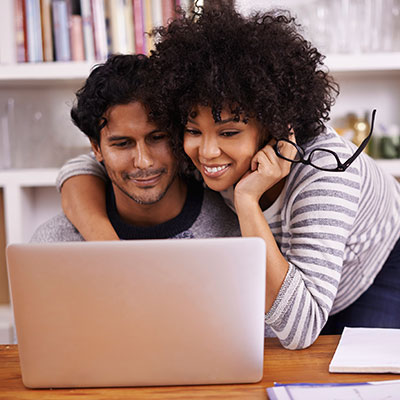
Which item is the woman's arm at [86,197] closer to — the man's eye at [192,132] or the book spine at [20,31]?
the man's eye at [192,132]

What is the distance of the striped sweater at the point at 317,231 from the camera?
1058mm

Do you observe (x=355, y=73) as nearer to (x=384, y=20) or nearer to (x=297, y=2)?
(x=384, y=20)

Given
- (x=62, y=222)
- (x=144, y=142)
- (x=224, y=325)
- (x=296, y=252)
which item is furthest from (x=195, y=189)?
(x=224, y=325)

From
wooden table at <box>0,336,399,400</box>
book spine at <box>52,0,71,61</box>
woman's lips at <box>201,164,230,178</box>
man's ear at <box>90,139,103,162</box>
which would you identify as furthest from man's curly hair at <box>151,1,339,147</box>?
book spine at <box>52,0,71,61</box>

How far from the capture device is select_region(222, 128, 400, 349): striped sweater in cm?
106

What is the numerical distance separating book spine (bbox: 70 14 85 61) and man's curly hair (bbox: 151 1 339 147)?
930mm

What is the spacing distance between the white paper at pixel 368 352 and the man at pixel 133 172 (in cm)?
59

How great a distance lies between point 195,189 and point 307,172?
1.60 feet

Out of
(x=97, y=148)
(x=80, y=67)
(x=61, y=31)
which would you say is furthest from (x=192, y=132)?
(x=61, y=31)

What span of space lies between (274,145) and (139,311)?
538 millimetres

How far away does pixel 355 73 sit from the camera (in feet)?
7.38

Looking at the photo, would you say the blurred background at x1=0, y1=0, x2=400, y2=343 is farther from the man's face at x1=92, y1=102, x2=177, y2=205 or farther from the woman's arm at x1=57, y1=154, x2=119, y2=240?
the man's face at x1=92, y1=102, x2=177, y2=205

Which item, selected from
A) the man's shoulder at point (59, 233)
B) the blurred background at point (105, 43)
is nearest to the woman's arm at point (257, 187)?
the man's shoulder at point (59, 233)

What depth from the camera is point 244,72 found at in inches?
45.1
